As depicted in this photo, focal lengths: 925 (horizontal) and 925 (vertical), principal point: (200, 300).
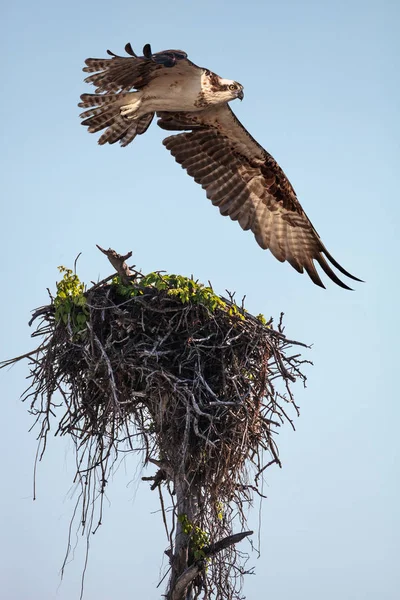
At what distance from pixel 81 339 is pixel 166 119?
10.3 feet

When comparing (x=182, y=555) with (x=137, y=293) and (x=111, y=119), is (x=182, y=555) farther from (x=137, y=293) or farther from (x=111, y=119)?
(x=111, y=119)

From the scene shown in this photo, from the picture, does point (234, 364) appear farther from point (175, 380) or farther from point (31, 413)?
point (31, 413)

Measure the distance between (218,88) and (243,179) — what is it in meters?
1.23

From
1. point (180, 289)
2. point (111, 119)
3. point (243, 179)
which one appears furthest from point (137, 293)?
point (243, 179)

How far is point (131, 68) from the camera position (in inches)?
322

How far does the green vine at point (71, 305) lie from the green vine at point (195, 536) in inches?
75.1

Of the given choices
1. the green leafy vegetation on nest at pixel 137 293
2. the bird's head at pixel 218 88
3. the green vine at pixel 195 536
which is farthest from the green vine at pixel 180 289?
the bird's head at pixel 218 88

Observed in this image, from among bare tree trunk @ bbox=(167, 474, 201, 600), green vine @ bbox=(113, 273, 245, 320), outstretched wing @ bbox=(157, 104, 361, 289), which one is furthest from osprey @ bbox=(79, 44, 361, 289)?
bare tree trunk @ bbox=(167, 474, 201, 600)

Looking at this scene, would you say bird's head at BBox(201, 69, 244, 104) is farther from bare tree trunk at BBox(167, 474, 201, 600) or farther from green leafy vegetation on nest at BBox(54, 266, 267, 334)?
bare tree trunk at BBox(167, 474, 201, 600)

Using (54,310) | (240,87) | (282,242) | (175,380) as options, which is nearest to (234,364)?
(175,380)

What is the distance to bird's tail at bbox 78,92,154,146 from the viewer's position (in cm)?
856

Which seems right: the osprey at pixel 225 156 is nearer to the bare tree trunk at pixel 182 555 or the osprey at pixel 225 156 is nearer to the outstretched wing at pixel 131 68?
the outstretched wing at pixel 131 68

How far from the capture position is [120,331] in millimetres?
7477

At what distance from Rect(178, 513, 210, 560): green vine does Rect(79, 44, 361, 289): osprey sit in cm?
271
